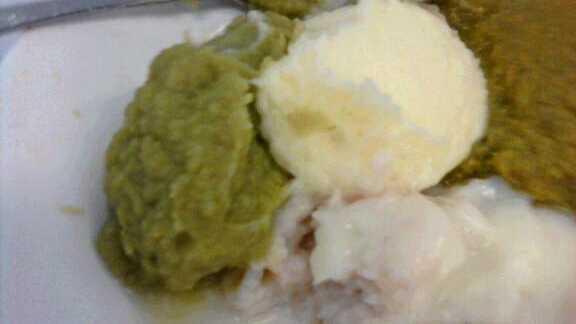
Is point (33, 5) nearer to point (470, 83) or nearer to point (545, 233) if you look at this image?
point (470, 83)

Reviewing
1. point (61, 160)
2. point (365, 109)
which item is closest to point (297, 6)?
point (365, 109)

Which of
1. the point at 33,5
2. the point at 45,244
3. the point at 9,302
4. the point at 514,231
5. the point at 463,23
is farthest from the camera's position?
the point at 463,23

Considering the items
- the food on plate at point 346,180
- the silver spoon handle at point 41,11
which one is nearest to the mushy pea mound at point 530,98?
the food on plate at point 346,180

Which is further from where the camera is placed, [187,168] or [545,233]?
[545,233]

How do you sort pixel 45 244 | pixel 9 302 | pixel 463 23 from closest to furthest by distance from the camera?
pixel 9 302
pixel 45 244
pixel 463 23

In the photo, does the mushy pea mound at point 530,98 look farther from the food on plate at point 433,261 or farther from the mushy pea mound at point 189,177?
the mushy pea mound at point 189,177

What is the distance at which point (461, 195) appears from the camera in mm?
1579

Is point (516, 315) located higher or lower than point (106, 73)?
lower

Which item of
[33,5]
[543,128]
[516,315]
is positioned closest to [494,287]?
[516,315]

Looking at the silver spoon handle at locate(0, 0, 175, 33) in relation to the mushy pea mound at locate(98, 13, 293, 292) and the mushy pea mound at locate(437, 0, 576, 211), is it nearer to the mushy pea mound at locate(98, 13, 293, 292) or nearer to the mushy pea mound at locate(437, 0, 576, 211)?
the mushy pea mound at locate(98, 13, 293, 292)

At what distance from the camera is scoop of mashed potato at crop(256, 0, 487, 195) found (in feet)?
4.81

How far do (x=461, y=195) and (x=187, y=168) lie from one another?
0.73 metres

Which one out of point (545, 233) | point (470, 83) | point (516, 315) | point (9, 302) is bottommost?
point (516, 315)

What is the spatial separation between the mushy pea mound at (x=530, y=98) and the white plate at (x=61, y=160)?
957mm
